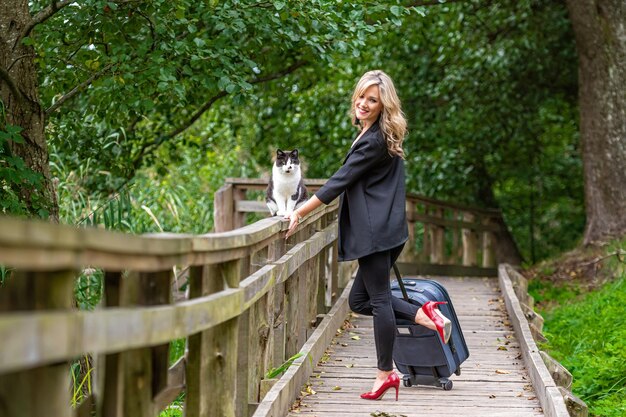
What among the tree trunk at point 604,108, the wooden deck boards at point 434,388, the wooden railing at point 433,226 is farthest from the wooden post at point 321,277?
the tree trunk at point 604,108

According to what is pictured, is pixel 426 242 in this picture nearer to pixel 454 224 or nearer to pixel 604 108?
pixel 454 224

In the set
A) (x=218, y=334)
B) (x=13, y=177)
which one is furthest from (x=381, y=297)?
(x=13, y=177)

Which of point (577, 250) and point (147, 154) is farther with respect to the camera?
point (577, 250)

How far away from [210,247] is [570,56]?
13699mm

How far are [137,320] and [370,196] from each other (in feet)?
9.97

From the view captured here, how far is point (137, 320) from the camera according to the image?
2.99 metres

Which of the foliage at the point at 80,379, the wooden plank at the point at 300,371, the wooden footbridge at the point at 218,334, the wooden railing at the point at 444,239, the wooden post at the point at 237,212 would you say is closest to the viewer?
the wooden footbridge at the point at 218,334

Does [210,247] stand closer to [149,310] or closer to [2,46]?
[149,310]

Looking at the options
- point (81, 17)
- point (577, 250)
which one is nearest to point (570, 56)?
point (577, 250)

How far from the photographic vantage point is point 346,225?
5957 mm

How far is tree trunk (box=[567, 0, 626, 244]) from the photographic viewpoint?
43.8 feet

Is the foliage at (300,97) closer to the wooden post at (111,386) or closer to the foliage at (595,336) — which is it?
the foliage at (595,336)

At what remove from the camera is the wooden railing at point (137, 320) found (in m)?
2.43

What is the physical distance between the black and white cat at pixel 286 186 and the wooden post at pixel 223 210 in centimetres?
403
